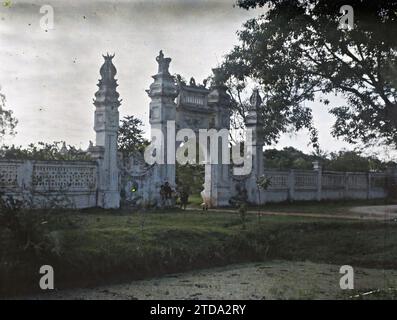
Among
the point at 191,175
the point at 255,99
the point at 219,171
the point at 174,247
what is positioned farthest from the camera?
the point at 191,175

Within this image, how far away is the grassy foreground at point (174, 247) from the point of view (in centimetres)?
645

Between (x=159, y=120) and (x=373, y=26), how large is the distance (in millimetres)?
7373

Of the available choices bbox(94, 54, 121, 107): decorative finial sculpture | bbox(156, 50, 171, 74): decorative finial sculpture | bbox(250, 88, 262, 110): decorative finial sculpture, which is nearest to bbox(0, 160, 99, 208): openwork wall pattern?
bbox(94, 54, 121, 107): decorative finial sculpture

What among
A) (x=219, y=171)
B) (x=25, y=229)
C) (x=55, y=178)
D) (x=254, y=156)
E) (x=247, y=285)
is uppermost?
(x=254, y=156)

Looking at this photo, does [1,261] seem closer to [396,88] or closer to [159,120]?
[396,88]

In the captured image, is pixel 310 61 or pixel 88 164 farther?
pixel 88 164

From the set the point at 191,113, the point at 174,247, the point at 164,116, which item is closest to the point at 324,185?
the point at 191,113

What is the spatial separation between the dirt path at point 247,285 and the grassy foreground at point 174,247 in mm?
324

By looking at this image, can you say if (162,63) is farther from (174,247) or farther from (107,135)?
(174,247)

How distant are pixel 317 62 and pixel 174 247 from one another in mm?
5342

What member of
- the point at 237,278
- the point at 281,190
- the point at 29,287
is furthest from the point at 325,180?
the point at 29,287

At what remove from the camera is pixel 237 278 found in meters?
7.14

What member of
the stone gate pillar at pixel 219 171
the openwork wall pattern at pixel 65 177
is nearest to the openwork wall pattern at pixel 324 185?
the stone gate pillar at pixel 219 171

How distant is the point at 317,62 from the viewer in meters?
11.0
